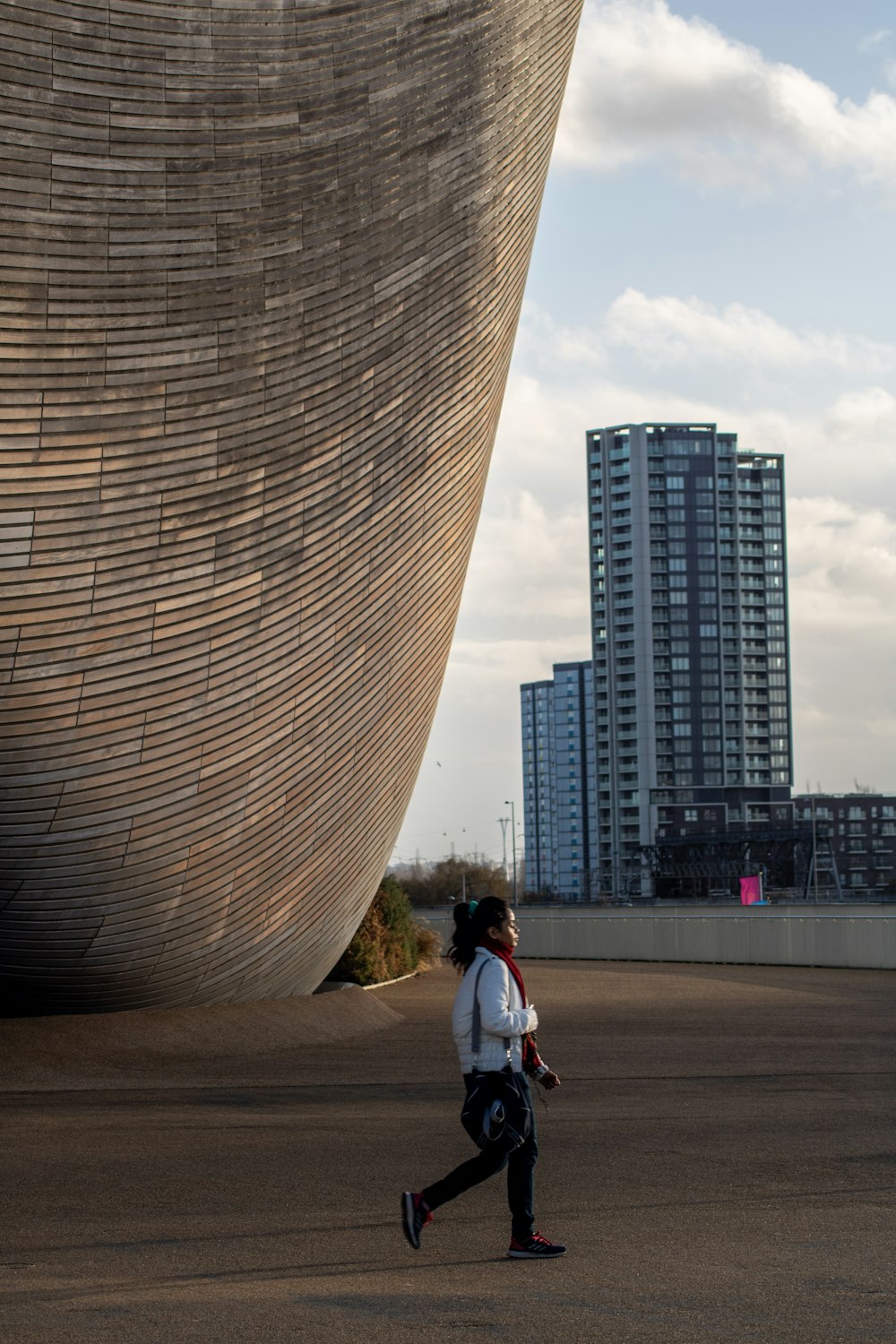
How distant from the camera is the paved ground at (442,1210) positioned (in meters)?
4.54

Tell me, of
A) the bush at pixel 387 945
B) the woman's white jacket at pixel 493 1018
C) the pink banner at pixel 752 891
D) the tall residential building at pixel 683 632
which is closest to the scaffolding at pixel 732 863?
the pink banner at pixel 752 891

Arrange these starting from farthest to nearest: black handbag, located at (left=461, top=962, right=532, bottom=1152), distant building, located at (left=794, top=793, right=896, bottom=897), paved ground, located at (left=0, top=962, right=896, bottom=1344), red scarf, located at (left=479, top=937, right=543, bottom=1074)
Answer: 1. distant building, located at (left=794, top=793, right=896, bottom=897)
2. red scarf, located at (left=479, top=937, right=543, bottom=1074)
3. black handbag, located at (left=461, top=962, right=532, bottom=1152)
4. paved ground, located at (left=0, top=962, right=896, bottom=1344)

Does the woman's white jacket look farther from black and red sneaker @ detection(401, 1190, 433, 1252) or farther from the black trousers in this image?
black and red sneaker @ detection(401, 1190, 433, 1252)

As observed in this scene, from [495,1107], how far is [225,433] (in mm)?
7028

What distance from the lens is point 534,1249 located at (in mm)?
5344

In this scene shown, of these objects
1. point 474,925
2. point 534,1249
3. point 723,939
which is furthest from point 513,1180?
point 723,939

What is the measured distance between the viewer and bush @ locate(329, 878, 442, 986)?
66.0ft

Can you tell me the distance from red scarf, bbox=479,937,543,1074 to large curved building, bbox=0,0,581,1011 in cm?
550

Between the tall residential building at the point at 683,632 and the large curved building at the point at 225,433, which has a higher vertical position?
the tall residential building at the point at 683,632

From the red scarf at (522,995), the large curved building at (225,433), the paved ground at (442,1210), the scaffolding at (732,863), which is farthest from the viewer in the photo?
the scaffolding at (732,863)

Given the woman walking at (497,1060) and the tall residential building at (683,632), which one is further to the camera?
the tall residential building at (683,632)

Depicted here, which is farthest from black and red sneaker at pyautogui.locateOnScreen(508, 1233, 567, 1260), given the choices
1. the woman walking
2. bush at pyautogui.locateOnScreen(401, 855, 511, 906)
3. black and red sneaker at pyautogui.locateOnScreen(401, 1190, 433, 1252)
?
bush at pyautogui.locateOnScreen(401, 855, 511, 906)

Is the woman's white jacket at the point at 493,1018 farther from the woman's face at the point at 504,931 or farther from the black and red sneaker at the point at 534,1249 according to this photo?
the black and red sneaker at the point at 534,1249

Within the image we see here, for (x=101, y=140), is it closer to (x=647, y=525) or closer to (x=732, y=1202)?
(x=732, y=1202)
